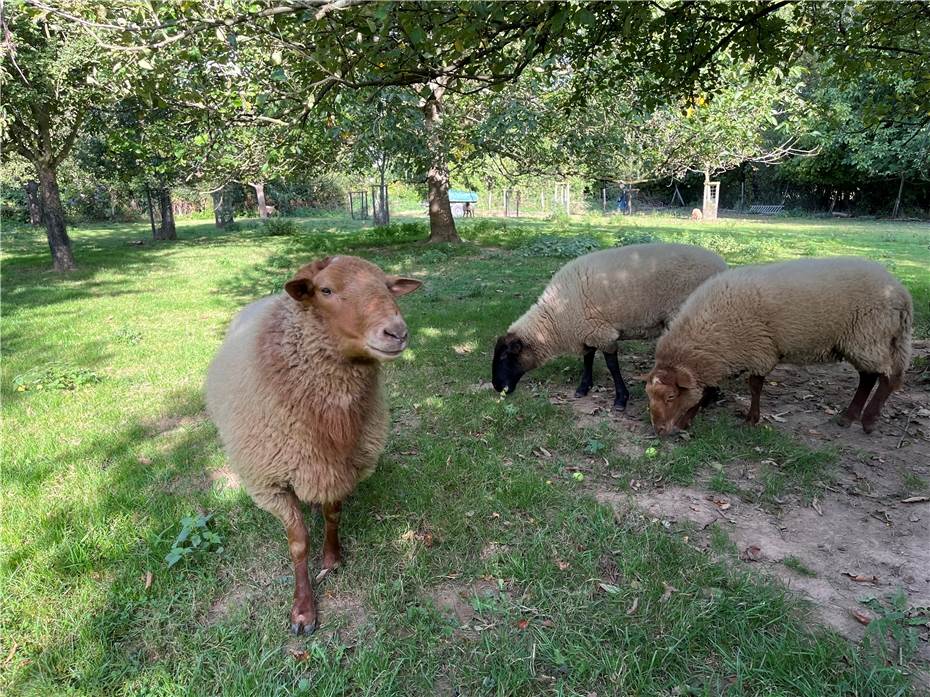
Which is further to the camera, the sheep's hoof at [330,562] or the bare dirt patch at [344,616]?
the sheep's hoof at [330,562]

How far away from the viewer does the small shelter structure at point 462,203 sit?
36.0 metres

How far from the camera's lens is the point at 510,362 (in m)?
5.79

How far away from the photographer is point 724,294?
4.87 metres

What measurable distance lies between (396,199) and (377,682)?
46.6 m

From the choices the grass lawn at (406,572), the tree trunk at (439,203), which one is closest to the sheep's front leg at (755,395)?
the grass lawn at (406,572)

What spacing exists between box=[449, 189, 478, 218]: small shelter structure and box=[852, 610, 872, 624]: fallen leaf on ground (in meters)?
31.0

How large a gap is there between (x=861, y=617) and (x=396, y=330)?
270 cm

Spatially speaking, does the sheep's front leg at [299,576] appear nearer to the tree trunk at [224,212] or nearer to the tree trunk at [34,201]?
the tree trunk at [224,212]

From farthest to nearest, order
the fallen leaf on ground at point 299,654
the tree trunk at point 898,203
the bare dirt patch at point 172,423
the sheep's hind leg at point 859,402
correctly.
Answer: the tree trunk at point 898,203
the bare dirt patch at point 172,423
the sheep's hind leg at point 859,402
the fallen leaf on ground at point 299,654

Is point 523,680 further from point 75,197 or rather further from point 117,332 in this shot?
point 75,197

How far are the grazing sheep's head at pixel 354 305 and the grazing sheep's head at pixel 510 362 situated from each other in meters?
3.09

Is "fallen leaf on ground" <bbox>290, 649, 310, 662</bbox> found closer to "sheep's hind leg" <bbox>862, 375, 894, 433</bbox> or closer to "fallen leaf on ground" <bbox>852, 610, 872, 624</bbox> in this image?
"fallen leaf on ground" <bbox>852, 610, 872, 624</bbox>

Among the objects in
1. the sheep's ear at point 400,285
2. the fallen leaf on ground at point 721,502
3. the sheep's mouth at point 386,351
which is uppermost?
the sheep's ear at point 400,285

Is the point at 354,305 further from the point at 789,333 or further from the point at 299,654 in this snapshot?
the point at 789,333
